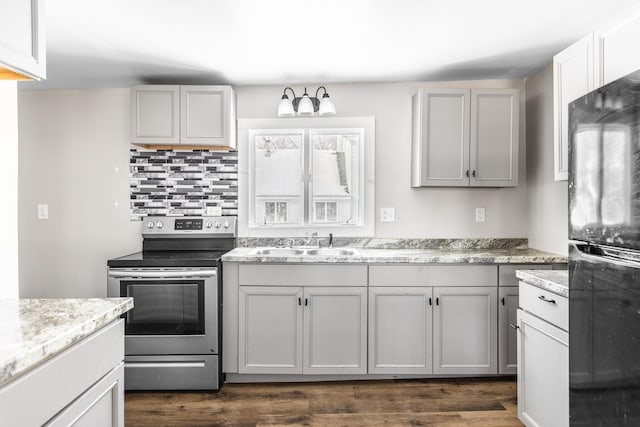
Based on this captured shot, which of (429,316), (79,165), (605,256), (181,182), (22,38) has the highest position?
(22,38)

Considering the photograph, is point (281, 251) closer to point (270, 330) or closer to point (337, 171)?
point (270, 330)

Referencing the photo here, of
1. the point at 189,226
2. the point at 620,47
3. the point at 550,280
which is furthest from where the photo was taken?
the point at 189,226

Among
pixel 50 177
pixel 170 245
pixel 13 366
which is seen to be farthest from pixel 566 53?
pixel 50 177

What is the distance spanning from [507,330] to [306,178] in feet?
5.99

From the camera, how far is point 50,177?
3320 millimetres

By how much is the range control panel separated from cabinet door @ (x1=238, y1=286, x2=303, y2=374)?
699mm

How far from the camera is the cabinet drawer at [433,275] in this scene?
2711 mm

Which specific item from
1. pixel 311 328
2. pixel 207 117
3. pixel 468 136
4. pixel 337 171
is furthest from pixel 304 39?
pixel 311 328

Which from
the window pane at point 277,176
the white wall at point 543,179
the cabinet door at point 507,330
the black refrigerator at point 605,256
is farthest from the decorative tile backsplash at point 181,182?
the black refrigerator at point 605,256

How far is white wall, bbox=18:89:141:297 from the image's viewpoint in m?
3.31

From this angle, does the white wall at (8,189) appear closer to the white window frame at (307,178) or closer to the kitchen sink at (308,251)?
the kitchen sink at (308,251)

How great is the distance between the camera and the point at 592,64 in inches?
73.0

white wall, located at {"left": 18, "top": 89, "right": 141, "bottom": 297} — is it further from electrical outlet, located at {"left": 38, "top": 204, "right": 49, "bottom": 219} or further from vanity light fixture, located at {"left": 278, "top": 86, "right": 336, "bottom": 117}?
vanity light fixture, located at {"left": 278, "top": 86, "right": 336, "bottom": 117}

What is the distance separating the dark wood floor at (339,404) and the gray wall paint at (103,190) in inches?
45.1
